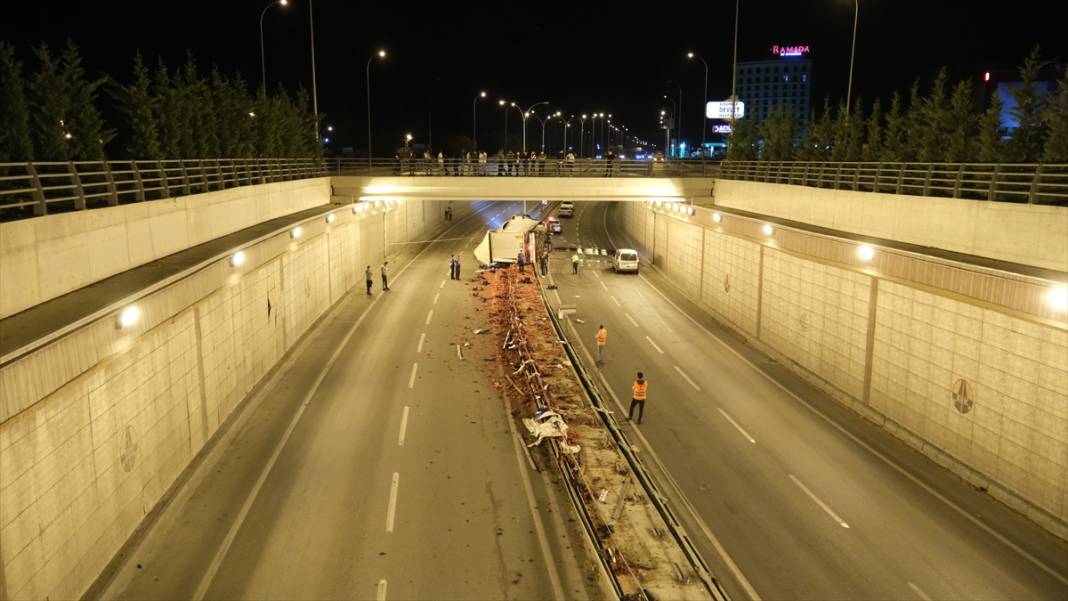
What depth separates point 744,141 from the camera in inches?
1901

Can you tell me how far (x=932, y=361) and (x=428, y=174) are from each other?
101 feet

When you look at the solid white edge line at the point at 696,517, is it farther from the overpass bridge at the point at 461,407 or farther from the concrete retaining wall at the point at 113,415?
the concrete retaining wall at the point at 113,415

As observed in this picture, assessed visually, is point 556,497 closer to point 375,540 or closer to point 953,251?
point 375,540

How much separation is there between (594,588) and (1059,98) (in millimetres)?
20061

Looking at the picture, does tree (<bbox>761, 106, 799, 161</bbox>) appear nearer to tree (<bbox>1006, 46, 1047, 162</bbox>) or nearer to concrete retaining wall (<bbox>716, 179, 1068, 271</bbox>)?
concrete retaining wall (<bbox>716, 179, 1068, 271</bbox>)

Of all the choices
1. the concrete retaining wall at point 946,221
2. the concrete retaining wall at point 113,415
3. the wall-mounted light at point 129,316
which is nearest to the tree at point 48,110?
the concrete retaining wall at point 113,415

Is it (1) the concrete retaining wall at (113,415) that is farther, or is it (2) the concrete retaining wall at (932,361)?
(2) the concrete retaining wall at (932,361)

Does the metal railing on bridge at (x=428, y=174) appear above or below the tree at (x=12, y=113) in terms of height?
below

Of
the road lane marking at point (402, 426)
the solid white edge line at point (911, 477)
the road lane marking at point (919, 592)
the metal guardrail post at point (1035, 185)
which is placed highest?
the metal guardrail post at point (1035, 185)

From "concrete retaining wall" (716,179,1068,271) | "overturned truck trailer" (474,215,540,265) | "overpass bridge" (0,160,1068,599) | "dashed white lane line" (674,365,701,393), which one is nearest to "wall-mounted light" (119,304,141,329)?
"overpass bridge" (0,160,1068,599)

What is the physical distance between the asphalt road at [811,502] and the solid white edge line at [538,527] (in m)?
2.90

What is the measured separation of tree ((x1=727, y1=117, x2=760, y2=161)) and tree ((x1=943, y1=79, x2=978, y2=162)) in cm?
2050

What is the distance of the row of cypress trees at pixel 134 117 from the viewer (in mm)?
17219

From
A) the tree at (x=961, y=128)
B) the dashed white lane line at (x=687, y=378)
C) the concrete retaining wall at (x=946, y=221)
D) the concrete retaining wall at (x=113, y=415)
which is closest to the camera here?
the concrete retaining wall at (x=113, y=415)
